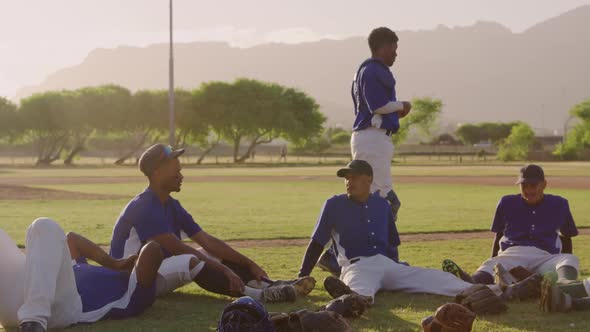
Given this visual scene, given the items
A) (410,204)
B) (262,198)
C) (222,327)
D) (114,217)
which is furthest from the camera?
(262,198)

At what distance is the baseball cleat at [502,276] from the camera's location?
7766 millimetres

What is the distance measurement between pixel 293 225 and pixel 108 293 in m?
10.1

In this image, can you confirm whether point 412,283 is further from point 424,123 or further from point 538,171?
point 424,123

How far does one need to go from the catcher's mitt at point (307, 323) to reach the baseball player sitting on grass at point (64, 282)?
119 centimetres

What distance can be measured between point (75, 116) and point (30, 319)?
81.9 m

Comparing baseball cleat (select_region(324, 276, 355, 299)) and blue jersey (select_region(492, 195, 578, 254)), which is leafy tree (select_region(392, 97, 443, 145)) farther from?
baseball cleat (select_region(324, 276, 355, 299))

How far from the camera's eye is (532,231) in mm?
8273

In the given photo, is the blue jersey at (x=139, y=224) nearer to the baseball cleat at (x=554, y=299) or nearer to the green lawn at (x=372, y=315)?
the green lawn at (x=372, y=315)

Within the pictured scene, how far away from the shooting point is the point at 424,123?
10512 cm

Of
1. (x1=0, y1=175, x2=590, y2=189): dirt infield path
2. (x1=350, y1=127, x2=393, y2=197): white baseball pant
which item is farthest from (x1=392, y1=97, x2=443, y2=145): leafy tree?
(x1=350, y1=127, x2=393, y2=197): white baseball pant

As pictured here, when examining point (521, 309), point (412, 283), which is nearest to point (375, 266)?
point (412, 283)

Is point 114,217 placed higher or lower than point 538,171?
lower

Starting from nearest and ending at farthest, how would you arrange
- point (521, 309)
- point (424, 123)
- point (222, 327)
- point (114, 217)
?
point (222, 327) < point (521, 309) < point (114, 217) < point (424, 123)

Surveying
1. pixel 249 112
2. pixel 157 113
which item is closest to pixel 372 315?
pixel 249 112
